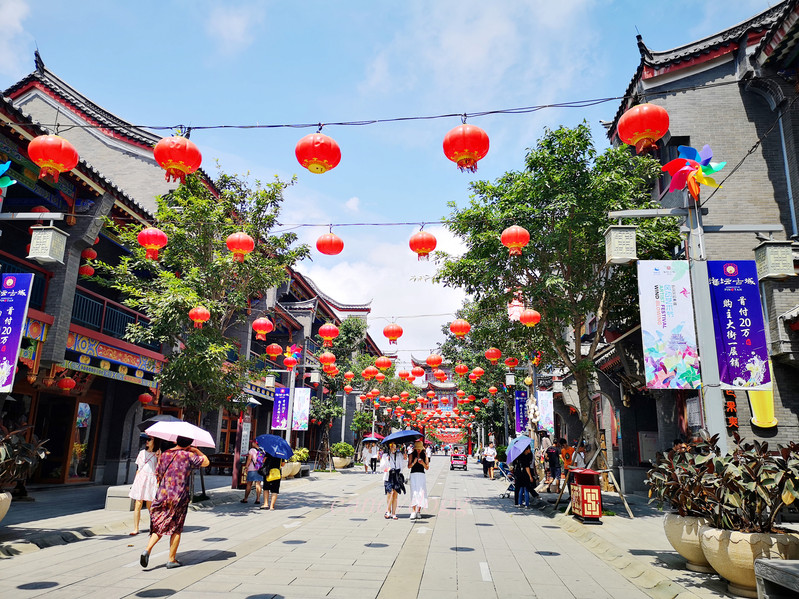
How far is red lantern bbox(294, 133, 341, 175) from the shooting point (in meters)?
7.16

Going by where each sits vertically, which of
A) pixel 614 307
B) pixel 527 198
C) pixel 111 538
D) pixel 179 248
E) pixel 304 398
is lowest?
pixel 111 538

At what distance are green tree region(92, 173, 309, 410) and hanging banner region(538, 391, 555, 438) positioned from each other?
1099cm

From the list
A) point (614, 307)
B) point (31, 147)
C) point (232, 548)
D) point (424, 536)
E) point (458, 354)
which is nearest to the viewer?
point (31, 147)

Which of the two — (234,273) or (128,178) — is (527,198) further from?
(128,178)

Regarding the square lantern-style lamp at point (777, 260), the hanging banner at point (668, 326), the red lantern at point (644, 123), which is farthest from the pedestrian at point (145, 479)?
the square lantern-style lamp at point (777, 260)

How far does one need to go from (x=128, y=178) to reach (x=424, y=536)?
56.0ft

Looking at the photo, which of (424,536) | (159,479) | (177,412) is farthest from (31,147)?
(177,412)

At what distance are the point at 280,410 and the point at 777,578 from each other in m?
21.3

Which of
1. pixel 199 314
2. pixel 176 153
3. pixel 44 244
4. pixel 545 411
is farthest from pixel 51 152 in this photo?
pixel 545 411

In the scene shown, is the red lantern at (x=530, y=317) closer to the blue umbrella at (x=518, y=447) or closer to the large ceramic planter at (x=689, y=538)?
the blue umbrella at (x=518, y=447)

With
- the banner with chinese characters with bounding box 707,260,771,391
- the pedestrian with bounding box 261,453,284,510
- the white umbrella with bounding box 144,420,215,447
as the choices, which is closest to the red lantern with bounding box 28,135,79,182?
the white umbrella with bounding box 144,420,215,447

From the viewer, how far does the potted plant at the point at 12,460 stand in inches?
298

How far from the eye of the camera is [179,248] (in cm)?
1384

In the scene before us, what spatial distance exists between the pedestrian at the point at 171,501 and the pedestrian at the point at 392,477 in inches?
236
